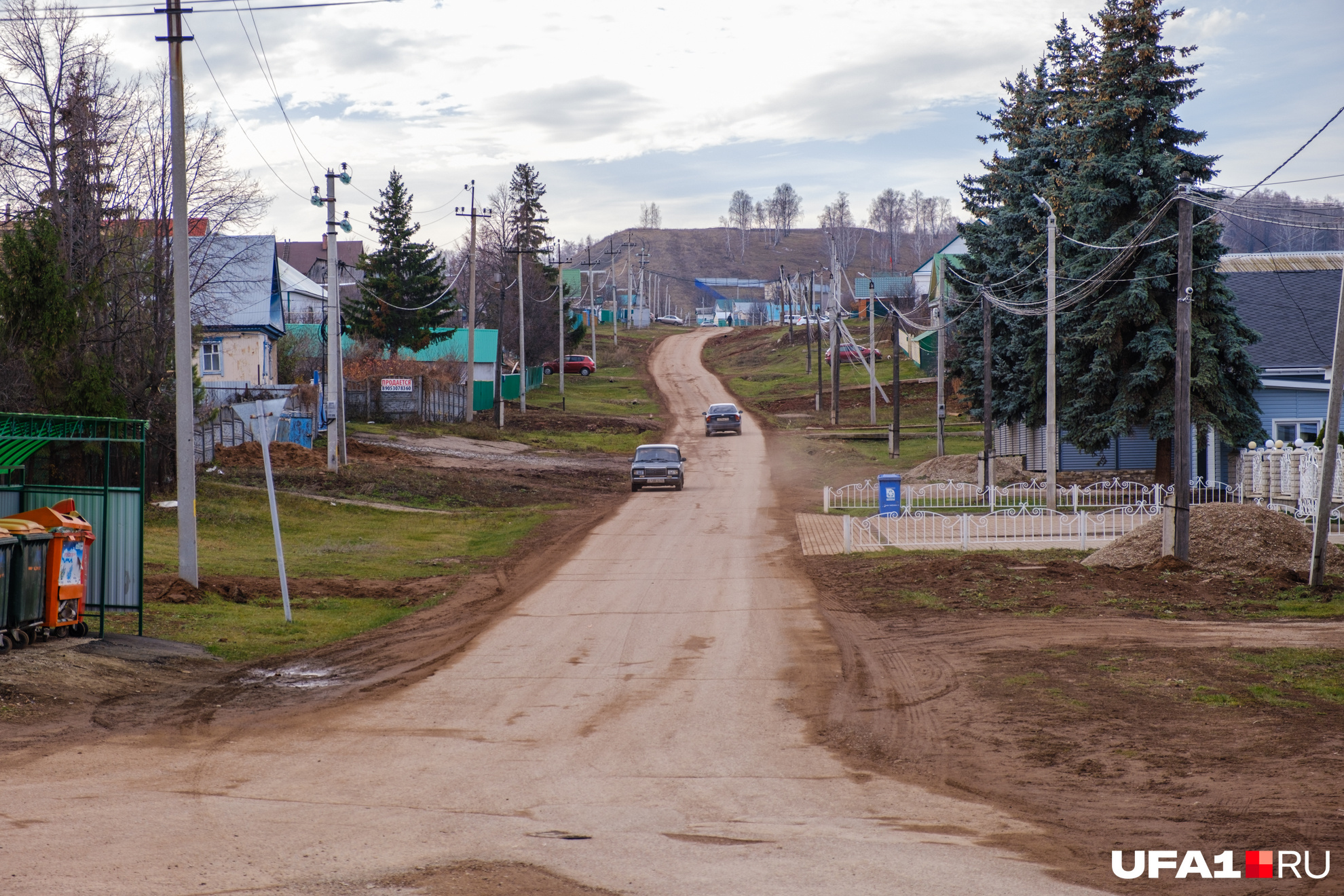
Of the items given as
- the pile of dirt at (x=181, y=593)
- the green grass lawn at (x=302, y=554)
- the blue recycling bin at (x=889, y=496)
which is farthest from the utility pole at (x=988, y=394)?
the pile of dirt at (x=181, y=593)

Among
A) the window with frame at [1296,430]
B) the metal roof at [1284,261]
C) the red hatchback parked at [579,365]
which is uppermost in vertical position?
the metal roof at [1284,261]

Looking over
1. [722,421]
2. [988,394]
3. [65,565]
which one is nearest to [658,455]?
[988,394]

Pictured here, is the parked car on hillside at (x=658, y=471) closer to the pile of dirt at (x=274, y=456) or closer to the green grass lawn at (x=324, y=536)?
the green grass lawn at (x=324, y=536)

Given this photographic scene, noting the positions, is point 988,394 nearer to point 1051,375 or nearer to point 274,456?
point 1051,375

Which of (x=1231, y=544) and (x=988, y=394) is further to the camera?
(x=988, y=394)

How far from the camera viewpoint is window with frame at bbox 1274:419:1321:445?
104 feet

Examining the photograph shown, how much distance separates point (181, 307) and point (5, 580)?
5.90m

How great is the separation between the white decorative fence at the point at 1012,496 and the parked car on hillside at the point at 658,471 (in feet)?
17.0

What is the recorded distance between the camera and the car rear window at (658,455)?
3631 cm

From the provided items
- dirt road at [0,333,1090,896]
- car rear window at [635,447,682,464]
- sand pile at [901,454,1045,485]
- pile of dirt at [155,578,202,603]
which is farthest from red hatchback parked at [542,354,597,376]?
dirt road at [0,333,1090,896]

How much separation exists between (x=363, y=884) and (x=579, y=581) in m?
12.8

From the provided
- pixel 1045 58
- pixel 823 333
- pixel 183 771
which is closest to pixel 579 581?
pixel 183 771

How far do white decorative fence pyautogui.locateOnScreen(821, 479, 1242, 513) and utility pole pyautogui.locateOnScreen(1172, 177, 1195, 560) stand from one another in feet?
30.3

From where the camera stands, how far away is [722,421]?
53.5 meters
